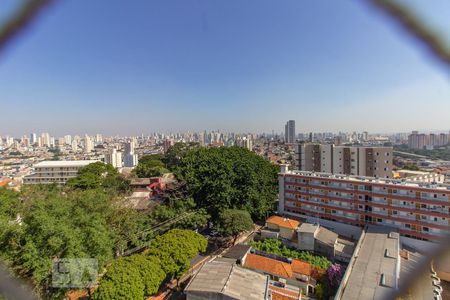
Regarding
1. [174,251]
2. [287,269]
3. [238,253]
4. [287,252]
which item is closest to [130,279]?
[174,251]

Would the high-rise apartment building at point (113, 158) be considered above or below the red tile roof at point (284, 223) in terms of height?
above

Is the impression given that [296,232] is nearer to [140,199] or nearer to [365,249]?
[365,249]

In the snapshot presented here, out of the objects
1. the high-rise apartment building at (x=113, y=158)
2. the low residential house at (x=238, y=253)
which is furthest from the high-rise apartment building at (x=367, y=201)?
the high-rise apartment building at (x=113, y=158)

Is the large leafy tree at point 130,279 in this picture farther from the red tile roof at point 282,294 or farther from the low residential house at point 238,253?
the red tile roof at point 282,294

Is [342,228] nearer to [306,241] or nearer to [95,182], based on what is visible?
[306,241]

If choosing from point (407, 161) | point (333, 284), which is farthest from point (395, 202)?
point (407, 161)

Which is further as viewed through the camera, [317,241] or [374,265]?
[317,241]
